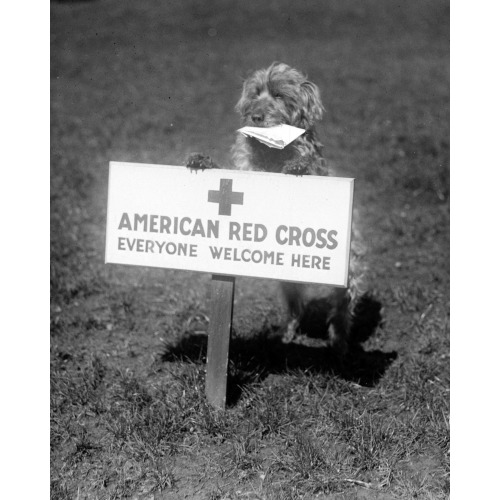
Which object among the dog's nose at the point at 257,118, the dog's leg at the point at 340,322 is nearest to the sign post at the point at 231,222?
the dog's nose at the point at 257,118

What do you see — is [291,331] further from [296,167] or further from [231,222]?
[296,167]

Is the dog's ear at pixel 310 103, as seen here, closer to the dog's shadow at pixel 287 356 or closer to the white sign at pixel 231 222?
the white sign at pixel 231 222

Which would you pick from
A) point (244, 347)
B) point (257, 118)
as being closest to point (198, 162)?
point (257, 118)

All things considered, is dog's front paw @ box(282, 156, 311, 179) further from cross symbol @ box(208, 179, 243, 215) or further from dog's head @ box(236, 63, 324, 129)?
dog's head @ box(236, 63, 324, 129)

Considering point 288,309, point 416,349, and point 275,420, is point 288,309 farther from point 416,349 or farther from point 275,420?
point 275,420

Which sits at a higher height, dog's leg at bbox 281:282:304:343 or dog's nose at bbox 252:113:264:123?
dog's nose at bbox 252:113:264:123

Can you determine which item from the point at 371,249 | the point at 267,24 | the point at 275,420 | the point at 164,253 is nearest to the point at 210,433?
the point at 275,420

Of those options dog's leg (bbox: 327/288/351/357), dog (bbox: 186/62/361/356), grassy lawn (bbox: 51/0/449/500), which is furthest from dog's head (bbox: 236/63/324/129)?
dog's leg (bbox: 327/288/351/357)
